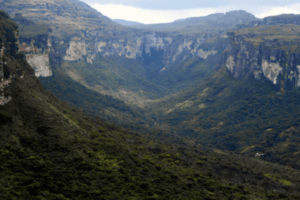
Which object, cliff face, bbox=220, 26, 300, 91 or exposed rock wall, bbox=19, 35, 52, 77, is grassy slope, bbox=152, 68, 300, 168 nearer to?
cliff face, bbox=220, 26, 300, 91

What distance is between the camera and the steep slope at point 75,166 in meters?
47.5

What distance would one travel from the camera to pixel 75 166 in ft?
179

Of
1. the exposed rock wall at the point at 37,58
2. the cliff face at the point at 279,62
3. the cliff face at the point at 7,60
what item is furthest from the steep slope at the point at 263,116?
the cliff face at the point at 7,60

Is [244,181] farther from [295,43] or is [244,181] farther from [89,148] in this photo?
[295,43]

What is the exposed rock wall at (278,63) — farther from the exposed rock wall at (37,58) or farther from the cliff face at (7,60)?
the cliff face at (7,60)

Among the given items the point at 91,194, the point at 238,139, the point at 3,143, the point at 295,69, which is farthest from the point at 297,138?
the point at 3,143

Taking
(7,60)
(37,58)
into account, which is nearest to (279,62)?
(37,58)

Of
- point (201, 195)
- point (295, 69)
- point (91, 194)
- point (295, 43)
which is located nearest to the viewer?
point (91, 194)

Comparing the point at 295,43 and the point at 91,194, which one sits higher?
the point at 295,43

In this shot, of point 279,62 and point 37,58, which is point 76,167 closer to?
point 37,58

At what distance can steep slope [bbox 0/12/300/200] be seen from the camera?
47469 mm

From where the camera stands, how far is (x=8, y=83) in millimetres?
65250

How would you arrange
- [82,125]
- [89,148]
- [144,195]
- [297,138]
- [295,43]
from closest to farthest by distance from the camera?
[144,195] < [89,148] < [82,125] < [297,138] < [295,43]

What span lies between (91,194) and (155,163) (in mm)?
22774
